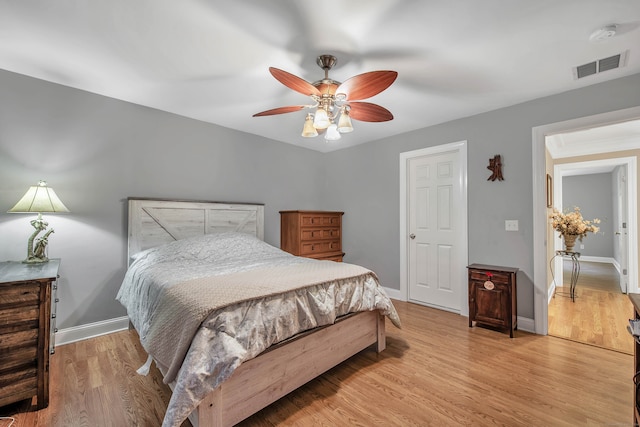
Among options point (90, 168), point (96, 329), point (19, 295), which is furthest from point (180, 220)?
point (19, 295)

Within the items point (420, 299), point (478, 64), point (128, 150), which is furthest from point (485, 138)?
point (128, 150)

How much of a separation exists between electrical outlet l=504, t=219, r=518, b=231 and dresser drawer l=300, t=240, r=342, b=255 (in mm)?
2421

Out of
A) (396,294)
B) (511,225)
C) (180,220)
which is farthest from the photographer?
(396,294)

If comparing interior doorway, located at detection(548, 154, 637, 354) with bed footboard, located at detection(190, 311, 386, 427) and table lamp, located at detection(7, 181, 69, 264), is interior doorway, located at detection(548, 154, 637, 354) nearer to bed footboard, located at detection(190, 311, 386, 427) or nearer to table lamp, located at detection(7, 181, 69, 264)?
bed footboard, located at detection(190, 311, 386, 427)

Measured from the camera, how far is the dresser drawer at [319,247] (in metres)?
4.10

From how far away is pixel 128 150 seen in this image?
2.95 m

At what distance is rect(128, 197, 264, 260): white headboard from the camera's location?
2.92 meters

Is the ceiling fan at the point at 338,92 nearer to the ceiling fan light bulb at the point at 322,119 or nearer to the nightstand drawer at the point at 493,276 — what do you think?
the ceiling fan light bulb at the point at 322,119

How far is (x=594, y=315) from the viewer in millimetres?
3258

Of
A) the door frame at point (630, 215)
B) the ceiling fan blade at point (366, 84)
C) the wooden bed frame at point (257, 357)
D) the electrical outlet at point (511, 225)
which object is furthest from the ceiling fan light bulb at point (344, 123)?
the door frame at point (630, 215)

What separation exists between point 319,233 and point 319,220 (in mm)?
206

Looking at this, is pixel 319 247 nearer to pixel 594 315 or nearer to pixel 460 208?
pixel 460 208

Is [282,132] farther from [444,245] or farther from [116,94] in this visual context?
[444,245]

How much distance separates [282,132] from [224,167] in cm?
95
